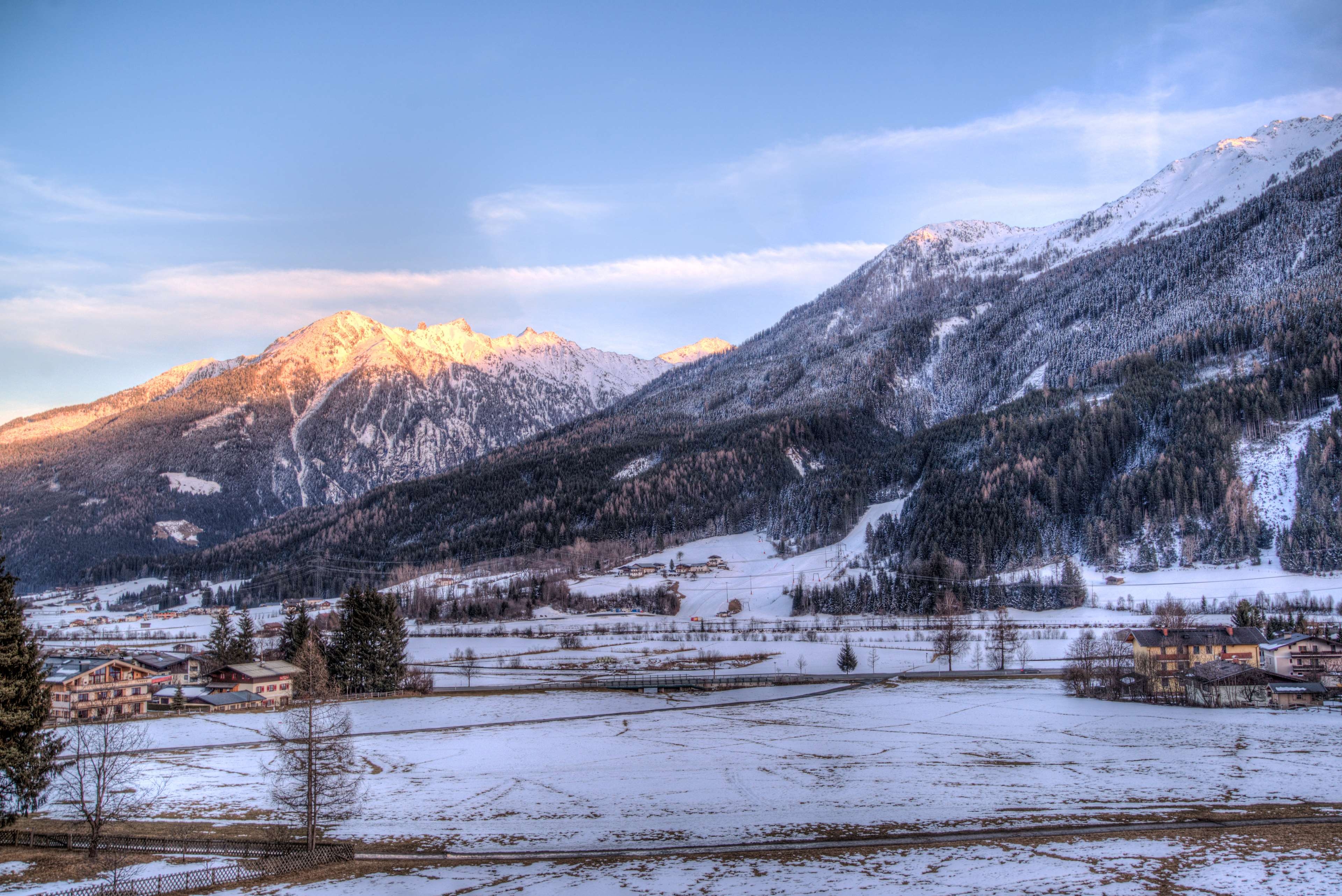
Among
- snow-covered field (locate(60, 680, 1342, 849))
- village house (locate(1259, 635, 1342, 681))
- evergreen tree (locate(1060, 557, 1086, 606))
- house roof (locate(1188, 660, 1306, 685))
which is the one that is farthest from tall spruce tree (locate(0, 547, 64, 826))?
evergreen tree (locate(1060, 557, 1086, 606))

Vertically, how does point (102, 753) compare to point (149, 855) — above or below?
above

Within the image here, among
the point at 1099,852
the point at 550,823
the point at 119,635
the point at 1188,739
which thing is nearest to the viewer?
the point at 1099,852

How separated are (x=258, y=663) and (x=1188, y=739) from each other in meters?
82.2

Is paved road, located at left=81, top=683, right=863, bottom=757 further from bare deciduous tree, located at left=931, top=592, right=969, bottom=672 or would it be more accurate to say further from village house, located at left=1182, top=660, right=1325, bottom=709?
village house, located at left=1182, top=660, right=1325, bottom=709

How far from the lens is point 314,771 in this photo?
3612 centimetres

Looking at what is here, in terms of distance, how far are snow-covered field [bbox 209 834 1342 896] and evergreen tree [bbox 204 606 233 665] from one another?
70.1 meters

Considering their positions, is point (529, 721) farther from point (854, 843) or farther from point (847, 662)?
point (847, 662)

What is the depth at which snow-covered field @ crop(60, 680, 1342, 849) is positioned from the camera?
39062 millimetres

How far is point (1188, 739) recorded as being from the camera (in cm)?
5644

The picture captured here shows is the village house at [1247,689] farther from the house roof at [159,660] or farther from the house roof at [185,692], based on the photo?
the house roof at [159,660]

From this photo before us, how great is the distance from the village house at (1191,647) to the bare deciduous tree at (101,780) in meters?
83.5

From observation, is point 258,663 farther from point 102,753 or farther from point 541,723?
point 102,753

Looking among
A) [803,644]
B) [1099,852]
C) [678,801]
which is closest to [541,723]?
[678,801]

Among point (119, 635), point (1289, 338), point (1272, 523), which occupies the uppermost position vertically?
point (1289, 338)
